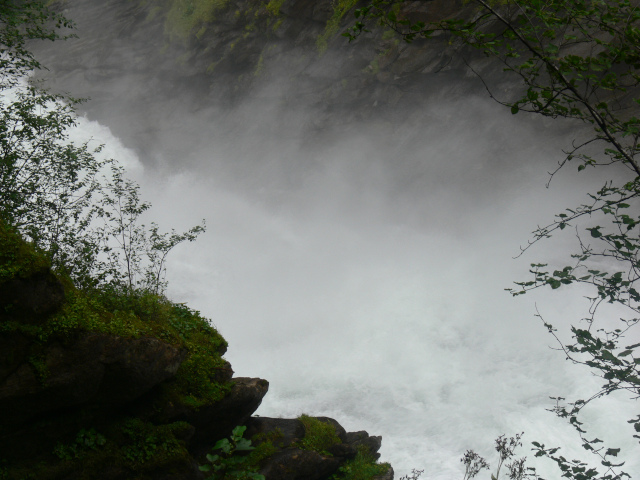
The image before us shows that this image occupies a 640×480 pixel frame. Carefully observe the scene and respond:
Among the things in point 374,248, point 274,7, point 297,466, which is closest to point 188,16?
point 274,7

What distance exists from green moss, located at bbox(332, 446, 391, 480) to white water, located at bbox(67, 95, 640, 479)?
338cm

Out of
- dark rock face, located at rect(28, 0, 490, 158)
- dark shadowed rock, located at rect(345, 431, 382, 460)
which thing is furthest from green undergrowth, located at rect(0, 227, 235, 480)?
dark rock face, located at rect(28, 0, 490, 158)

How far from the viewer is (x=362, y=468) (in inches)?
353

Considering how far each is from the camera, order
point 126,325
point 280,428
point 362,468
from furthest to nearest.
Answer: point 362,468 → point 280,428 → point 126,325

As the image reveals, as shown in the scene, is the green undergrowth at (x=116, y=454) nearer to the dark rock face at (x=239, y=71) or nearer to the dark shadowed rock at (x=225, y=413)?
the dark shadowed rock at (x=225, y=413)

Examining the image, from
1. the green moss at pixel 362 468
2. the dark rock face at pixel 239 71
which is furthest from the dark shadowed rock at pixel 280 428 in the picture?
the dark rock face at pixel 239 71

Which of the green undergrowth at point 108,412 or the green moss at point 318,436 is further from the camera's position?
the green moss at point 318,436

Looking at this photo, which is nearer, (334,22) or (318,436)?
(318,436)

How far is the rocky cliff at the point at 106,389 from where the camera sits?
18.3 feet

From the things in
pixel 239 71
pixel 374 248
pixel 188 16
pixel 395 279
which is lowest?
pixel 395 279

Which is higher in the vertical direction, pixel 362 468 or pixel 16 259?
pixel 362 468

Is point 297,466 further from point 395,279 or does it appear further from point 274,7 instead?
point 274,7

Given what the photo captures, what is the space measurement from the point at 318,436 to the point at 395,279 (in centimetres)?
1258

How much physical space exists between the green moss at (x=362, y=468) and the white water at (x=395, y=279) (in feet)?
11.1
